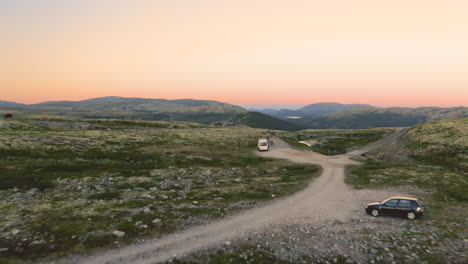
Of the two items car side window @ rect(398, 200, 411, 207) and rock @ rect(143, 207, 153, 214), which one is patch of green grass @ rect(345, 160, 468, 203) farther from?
rock @ rect(143, 207, 153, 214)

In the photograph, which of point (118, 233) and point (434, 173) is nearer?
point (118, 233)

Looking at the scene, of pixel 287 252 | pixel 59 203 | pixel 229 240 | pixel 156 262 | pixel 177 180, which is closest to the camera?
pixel 156 262

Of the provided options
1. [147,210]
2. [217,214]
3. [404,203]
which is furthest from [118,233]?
[404,203]

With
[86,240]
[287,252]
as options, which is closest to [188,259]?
[287,252]

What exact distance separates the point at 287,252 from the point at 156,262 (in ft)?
26.0

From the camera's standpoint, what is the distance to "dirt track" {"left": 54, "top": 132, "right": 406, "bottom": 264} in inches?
504

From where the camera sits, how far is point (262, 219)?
1856 cm

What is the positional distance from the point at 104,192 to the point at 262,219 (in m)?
17.5

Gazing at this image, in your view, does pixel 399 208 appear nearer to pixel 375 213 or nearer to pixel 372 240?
pixel 375 213

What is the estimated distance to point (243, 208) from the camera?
20828 millimetres

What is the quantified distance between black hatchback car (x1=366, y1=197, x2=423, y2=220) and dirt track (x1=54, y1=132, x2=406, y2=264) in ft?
4.58

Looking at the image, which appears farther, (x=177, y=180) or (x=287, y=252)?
(x=177, y=180)

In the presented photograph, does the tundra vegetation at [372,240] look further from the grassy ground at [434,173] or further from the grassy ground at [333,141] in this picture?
the grassy ground at [333,141]

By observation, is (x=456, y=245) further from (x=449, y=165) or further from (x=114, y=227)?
(x=449, y=165)
